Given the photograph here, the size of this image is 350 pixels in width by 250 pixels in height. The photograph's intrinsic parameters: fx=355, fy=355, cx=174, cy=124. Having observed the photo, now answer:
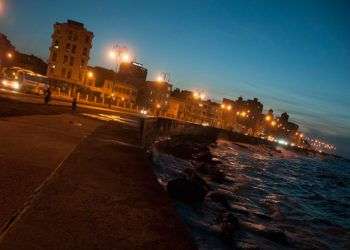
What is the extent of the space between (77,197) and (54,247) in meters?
1.87

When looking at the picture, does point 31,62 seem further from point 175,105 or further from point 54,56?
point 175,105

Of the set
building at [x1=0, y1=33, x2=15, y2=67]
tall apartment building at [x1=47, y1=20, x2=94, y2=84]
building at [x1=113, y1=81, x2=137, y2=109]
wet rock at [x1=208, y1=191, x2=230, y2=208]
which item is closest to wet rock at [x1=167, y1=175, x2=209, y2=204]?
wet rock at [x1=208, y1=191, x2=230, y2=208]

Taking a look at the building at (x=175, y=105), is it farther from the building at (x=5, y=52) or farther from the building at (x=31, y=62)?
the building at (x=5, y=52)

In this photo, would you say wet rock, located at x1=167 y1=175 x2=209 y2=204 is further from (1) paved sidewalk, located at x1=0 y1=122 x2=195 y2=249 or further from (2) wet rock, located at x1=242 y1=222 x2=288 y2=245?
(1) paved sidewalk, located at x1=0 y1=122 x2=195 y2=249

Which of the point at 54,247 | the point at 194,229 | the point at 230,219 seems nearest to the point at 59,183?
the point at 54,247

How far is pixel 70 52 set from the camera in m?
84.4

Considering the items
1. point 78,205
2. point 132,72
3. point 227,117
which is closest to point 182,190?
point 78,205

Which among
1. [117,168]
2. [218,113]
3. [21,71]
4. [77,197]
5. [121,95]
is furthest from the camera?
[218,113]

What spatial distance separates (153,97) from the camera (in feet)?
408

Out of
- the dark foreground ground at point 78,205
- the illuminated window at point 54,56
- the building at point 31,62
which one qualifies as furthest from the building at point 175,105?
the dark foreground ground at point 78,205

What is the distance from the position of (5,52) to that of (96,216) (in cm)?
9139

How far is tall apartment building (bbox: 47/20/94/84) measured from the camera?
82.8 m

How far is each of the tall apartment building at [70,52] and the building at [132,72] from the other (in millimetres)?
35094

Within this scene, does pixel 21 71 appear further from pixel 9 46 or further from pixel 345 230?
pixel 9 46
